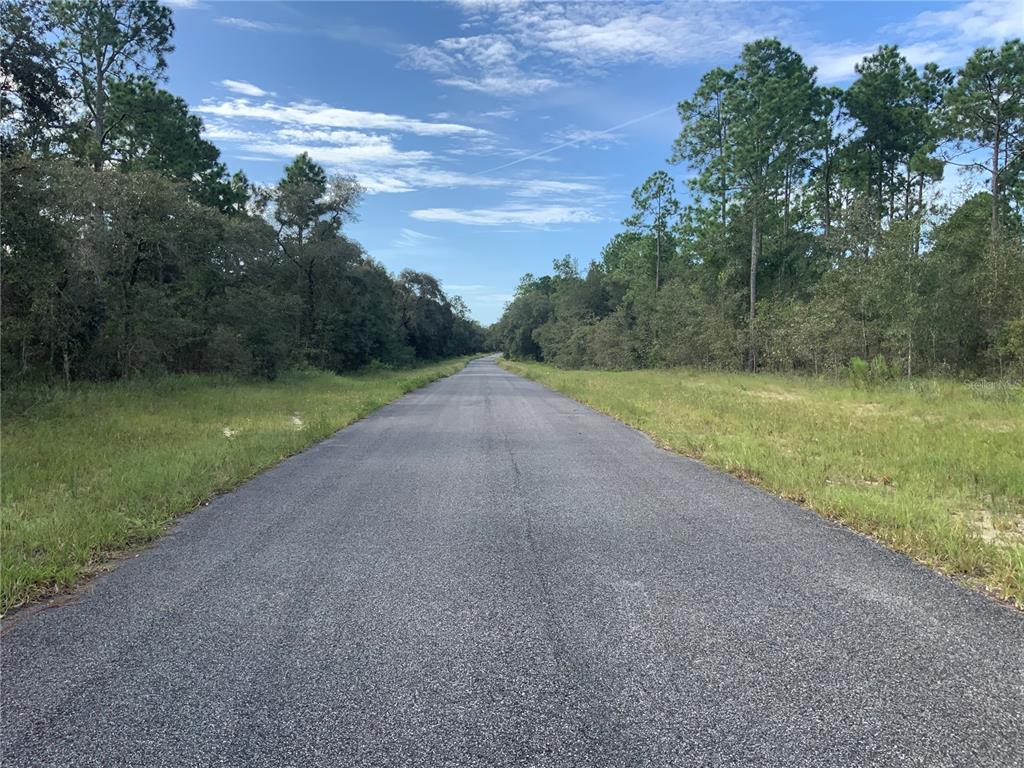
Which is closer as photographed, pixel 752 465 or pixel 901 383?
pixel 752 465

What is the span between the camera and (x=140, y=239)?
18562mm

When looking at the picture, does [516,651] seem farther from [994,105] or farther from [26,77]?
[994,105]

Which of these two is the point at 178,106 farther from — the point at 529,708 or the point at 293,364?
the point at 529,708

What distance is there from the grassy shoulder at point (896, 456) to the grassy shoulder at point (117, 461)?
6247 millimetres

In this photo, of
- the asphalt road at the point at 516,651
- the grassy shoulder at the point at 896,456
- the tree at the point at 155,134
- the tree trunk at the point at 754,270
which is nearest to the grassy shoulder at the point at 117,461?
the asphalt road at the point at 516,651

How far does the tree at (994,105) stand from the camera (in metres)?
24.8

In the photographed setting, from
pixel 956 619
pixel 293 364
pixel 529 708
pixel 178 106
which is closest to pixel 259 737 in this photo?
pixel 529 708

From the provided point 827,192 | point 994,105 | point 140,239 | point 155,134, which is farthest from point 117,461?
point 827,192

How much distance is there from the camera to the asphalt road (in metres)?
2.33

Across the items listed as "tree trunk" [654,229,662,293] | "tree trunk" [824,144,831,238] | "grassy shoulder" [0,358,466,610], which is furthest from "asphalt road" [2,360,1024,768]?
"tree trunk" [654,229,662,293]

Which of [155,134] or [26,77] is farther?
[155,134]

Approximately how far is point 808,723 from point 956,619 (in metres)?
1.65

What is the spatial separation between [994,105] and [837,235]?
7532 millimetres

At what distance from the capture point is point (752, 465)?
777 centimetres
